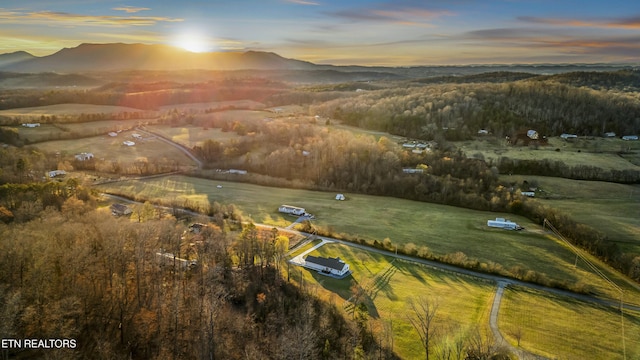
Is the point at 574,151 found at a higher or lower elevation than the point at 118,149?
higher

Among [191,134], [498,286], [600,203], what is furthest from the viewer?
[191,134]

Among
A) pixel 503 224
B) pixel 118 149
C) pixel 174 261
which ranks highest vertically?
pixel 118 149

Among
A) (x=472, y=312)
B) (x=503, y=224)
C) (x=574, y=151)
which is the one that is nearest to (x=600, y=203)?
(x=503, y=224)

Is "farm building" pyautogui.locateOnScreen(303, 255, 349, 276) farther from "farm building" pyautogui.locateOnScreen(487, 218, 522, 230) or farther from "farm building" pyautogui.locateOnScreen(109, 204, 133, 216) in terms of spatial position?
"farm building" pyautogui.locateOnScreen(109, 204, 133, 216)

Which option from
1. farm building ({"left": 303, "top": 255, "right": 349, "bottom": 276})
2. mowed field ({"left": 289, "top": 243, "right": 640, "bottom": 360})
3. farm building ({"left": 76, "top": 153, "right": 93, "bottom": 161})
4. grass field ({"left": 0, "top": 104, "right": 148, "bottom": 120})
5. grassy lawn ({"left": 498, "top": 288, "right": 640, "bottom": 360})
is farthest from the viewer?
grass field ({"left": 0, "top": 104, "right": 148, "bottom": 120})

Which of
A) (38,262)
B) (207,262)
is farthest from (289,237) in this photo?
(38,262)

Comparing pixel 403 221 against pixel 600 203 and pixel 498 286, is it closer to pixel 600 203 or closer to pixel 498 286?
pixel 498 286

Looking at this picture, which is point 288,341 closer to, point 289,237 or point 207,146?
point 289,237

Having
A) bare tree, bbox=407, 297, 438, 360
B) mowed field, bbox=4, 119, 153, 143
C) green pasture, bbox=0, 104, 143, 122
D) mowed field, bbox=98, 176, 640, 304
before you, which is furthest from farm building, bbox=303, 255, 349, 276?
green pasture, bbox=0, 104, 143, 122
